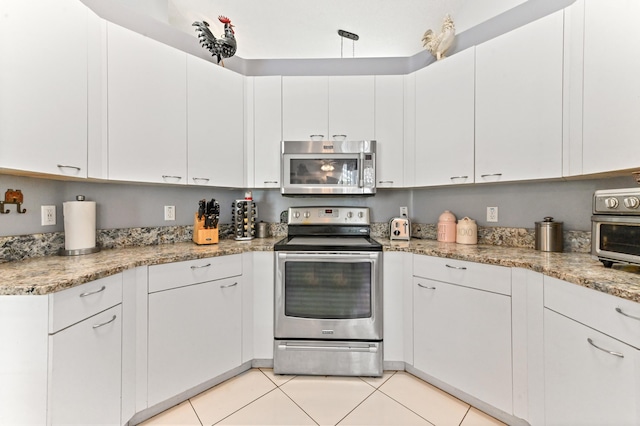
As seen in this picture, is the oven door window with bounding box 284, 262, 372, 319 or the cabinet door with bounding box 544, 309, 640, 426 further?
the oven door window with bounding box 284, 262, 372, 319

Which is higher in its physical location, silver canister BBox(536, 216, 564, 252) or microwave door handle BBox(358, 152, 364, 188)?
microwave door handle BBox(358, 152, 364, 188)

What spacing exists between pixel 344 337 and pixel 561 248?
1.52m

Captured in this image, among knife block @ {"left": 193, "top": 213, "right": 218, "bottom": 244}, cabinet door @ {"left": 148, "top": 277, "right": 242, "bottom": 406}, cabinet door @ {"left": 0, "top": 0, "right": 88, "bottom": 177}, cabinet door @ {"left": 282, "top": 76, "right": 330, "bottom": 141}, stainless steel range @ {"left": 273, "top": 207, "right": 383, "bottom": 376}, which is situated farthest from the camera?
cabinet door @ {"left": 282, "top": 76, "right": 330, "bottom": 141}

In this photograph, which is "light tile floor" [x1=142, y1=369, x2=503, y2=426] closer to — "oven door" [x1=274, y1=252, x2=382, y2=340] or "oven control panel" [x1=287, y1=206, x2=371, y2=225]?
"oven door" [x1=274, y1=252, x2=382, y2=340]

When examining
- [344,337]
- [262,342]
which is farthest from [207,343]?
[344,337]

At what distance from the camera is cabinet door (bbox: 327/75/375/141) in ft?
6.97

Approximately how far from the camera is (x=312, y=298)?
1810mm

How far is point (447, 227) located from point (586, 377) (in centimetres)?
117

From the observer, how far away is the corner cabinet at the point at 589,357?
0.88 metres

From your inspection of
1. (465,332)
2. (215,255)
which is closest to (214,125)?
(215,255)

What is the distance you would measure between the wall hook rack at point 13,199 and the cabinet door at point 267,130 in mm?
1347

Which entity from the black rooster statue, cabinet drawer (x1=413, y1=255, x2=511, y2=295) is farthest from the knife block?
cabinet drawer (x1=413, y1=255, x2=511, y2=295)

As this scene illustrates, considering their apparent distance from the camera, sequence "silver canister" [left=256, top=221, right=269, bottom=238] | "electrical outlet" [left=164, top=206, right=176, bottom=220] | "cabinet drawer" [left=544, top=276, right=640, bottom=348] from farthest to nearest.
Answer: "silver canister" [left=256, top=221, right=269, bottom=238] < "electrical outlet" [left=164, top=206, right=176, bottom=220] < "cabinet drawer" [left=544, top=276, right=640, bottom=348]

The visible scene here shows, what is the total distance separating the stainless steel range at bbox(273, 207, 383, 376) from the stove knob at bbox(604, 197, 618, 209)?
1132 millimetres
